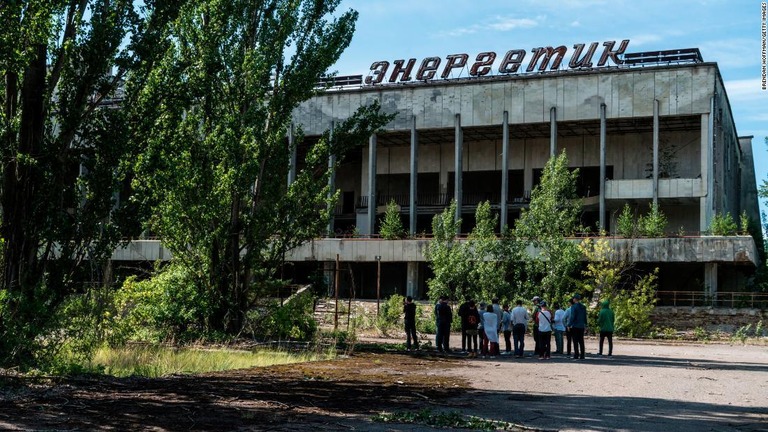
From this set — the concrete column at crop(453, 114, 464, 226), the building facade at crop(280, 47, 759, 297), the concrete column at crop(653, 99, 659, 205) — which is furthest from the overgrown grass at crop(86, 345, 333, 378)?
the concrete column at crop(453, 114, 464, 226)

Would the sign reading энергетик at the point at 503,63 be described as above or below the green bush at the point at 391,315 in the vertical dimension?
above

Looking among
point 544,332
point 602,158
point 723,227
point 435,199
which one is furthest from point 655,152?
point 544,332

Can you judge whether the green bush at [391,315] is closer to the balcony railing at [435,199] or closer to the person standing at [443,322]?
the person standing at [443,322]

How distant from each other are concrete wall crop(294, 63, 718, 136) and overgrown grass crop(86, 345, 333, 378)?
3219cm

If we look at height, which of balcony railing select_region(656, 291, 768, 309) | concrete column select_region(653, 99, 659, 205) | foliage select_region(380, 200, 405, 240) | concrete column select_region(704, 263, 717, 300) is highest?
concrete column select_region(653, 99, 659, 205)

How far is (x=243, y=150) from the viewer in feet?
72.9

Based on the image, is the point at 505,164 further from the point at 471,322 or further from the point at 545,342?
the point at 545,342

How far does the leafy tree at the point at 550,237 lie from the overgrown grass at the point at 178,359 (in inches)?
738

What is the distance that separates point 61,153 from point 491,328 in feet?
40.7

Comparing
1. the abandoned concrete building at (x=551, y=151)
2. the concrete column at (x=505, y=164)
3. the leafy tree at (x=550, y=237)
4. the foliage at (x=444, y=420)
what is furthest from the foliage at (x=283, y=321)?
the concrete column at (x=505, y=164)

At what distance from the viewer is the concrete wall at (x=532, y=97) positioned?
47.3 metres

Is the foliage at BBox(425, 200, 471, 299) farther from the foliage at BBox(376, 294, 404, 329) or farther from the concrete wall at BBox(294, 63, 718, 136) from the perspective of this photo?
the concrete wall at BBox(294, 63, 718, 136)

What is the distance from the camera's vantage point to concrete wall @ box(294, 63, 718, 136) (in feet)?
155

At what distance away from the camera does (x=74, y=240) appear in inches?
583
